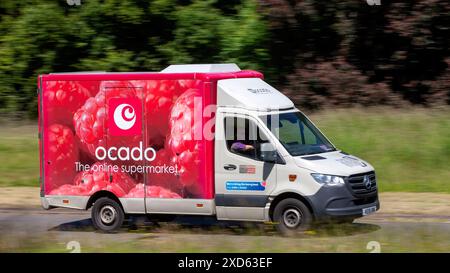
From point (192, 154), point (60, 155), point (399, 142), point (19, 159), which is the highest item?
point (192, 154)

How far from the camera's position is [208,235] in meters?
14.4

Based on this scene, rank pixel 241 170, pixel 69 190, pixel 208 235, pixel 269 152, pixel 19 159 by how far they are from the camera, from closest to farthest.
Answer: pixel 269 152, pixel 241 170, pixel 208 235, pixel 69 190, pixel 19 159

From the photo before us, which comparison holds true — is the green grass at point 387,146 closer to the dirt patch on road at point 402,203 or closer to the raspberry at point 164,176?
the dirt patch on road at point 402,203

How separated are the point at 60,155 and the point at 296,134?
4154 mm

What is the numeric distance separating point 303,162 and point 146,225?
11.8 feet

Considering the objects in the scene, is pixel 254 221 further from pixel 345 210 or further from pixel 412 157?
pixel 412 157

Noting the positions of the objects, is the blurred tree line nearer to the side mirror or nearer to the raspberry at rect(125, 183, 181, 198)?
the side mirror

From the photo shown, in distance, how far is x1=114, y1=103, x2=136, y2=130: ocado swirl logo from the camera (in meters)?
14.7

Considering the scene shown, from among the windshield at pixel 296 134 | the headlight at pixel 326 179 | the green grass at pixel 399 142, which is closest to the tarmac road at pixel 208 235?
the headlight at pixel 326 179

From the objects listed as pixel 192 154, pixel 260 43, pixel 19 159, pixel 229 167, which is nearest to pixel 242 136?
pixel 229 167

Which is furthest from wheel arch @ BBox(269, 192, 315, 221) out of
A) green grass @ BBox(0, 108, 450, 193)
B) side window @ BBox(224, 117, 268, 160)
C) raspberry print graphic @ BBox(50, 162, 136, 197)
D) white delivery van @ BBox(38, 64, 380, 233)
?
green grass @ BBox(0, 108, 450, 193)

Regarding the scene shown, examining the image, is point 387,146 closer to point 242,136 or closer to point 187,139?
point 242,136

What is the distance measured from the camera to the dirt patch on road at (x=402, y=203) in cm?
1628

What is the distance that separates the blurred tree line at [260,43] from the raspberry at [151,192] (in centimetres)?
1100
